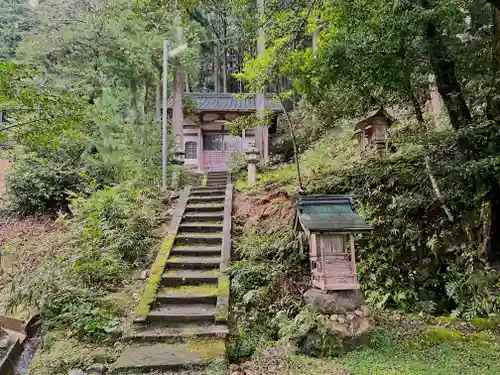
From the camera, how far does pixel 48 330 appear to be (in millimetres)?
5004

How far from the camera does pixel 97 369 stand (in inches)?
164

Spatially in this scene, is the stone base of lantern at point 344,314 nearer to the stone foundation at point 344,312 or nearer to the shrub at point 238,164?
the stone foundation at point 344,312

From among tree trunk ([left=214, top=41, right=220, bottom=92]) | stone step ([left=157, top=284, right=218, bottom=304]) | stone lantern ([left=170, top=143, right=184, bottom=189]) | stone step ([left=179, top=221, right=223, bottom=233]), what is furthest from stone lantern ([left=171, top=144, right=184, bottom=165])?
tree trunk ([left=214, top=41, right=220, bottom=92])

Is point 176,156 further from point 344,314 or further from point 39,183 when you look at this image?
point 344,314

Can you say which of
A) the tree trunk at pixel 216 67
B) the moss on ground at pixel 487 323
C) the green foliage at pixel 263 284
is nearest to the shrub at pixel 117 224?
the green foliage at pixel 263 284

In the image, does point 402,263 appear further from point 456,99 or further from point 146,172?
point 146,172

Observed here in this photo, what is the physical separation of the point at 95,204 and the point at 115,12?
6.53 m

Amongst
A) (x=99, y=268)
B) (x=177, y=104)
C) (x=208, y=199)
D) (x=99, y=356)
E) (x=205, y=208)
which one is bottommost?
(x=99, y=356)

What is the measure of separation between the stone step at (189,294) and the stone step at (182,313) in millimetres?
89

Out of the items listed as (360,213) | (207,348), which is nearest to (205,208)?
(360,213)

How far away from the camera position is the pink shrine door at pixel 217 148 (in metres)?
19.0

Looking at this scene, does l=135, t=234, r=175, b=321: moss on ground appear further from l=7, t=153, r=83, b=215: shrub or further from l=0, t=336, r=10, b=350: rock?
l=7, t=153, r=83, b=215: shrub

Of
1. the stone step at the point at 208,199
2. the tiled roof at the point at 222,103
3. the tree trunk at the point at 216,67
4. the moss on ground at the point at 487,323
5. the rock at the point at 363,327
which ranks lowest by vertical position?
the moss on ground at the point at 487,323

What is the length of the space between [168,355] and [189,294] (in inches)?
53.4
